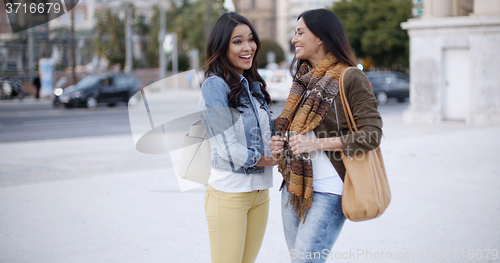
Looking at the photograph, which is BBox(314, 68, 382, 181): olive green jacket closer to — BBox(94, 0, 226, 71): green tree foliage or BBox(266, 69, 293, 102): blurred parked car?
BBox(266, 69, 293, 102): blurred parked car

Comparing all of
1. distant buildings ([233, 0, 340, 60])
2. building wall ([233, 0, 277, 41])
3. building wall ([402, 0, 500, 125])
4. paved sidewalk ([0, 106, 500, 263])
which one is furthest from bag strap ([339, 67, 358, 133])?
building wall ([233, 0, 277, 41])

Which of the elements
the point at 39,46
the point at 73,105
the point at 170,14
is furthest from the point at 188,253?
the point at 170,14

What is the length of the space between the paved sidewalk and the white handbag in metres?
0.34

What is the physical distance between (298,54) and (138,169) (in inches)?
213

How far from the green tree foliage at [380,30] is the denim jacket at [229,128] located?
35.5m

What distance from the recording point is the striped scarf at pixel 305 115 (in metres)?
2.17

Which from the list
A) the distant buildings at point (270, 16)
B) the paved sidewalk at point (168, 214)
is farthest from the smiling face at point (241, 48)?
the distant buildings at point (270, 16)

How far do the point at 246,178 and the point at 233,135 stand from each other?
257mm

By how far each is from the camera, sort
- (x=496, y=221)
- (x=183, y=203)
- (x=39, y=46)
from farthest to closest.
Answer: (x=39, y=46), (x=183, y=203), (x=496, y=221)

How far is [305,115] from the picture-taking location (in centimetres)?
219

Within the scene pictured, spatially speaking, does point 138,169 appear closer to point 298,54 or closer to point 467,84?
point 298,54

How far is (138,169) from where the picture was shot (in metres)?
7.28

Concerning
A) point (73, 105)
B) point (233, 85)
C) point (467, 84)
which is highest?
point (233, 85)

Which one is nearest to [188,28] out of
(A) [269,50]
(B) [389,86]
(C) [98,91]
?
(A) [269,50]
